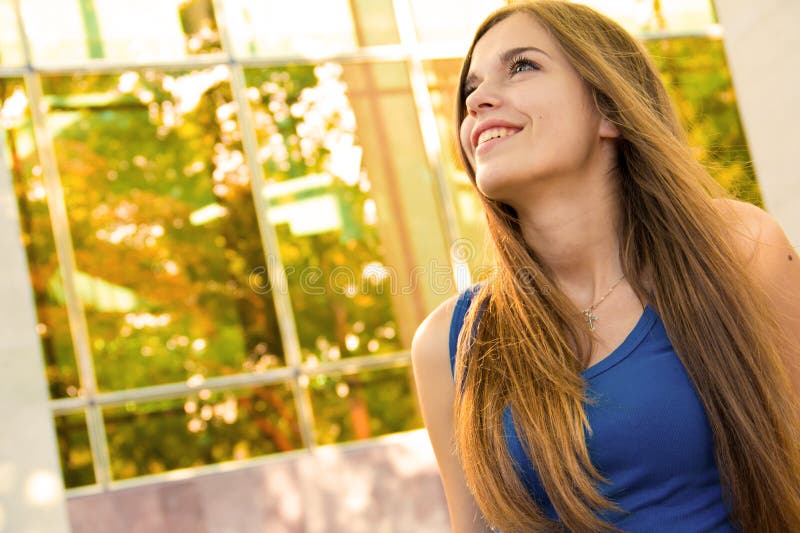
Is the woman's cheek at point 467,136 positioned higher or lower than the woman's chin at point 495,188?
higher

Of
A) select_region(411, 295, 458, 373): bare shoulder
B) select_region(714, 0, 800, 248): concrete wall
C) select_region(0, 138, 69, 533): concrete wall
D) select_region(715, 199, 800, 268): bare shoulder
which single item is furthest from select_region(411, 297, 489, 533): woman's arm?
select_region(0, 138, 69, 533): concrete wall

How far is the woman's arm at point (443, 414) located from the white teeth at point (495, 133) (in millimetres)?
405

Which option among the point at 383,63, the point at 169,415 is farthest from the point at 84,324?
the point at 383,63

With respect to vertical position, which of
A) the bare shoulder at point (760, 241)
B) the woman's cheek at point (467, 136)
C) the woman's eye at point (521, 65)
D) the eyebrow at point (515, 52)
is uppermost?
the eyebrow at point (515, 52)

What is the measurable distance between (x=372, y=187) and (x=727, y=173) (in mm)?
2669

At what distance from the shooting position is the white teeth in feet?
6.81

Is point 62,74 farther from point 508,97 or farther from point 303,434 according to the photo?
point 508,97

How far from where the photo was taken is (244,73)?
6.54 meters

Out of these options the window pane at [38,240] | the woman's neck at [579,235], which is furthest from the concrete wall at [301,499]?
the woman's neck at [579,235]

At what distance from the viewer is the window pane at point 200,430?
571 centimetres

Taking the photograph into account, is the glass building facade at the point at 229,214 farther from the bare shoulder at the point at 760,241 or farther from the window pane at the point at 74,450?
the bare shoulder at the point at 760,241

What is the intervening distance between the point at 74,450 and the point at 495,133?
14.0 ft

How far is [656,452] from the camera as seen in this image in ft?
5.93

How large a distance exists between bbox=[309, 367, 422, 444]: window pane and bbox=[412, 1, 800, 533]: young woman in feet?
13.2
